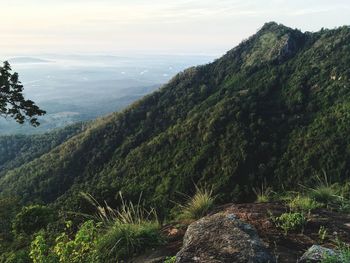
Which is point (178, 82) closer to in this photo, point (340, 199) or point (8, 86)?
point (8, 86)

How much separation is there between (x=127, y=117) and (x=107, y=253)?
6408 inches

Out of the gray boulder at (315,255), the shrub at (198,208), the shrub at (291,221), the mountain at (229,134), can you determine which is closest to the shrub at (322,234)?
the shrub at (291,221)

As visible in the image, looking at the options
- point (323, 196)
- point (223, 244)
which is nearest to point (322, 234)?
point (223, 244)

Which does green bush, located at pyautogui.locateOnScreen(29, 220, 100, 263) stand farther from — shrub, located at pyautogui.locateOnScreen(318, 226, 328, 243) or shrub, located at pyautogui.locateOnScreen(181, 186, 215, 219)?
shrub, located at pyautogui.locateOnScreen(318, 226, 328, 243)

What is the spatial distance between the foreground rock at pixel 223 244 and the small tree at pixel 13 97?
20345 millimetres

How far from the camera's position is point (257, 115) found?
130 metres

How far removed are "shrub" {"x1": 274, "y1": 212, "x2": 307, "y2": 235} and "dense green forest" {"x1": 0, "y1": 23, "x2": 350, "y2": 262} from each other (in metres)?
72.5

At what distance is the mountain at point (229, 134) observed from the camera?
Result: 106 meters

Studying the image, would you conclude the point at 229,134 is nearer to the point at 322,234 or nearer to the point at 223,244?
the point at 322,234

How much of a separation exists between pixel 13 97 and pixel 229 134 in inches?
3923

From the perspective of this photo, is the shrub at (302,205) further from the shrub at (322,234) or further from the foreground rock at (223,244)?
the foreground rock at (223,244)

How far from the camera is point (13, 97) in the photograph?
25.9 meters

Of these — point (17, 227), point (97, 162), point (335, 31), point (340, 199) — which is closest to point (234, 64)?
point (335, 31)

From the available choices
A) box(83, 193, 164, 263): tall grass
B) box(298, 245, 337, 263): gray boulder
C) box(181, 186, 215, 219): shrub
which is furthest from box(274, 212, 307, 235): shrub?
box(83, 193, 164, 263): tall grass
